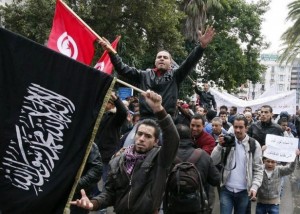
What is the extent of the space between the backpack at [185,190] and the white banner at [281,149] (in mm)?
2153

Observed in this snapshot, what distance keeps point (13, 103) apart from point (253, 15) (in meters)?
31.3

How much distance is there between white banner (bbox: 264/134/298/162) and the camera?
21.0 ft

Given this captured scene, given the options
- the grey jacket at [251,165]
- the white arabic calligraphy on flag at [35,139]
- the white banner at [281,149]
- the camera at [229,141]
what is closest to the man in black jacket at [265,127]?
the white banner at [281,149]

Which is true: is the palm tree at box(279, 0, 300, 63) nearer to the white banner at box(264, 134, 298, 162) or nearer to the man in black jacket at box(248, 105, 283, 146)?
the man in black jacket at box(248, 105, 283, 146)

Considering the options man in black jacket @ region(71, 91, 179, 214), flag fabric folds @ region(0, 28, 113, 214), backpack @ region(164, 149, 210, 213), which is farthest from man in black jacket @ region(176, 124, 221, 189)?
flag fabric folds @ region(0, 28, 113, 214)

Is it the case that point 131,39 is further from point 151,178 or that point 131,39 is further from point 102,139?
point 151,178

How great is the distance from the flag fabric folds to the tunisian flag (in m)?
2.11

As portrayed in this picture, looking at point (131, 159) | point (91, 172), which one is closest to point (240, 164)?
point (91, 172)

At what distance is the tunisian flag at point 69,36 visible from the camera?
560 centimetres

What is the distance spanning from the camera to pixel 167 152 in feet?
12.2

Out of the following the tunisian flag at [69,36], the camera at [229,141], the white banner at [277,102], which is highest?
the white banner at [277,102]

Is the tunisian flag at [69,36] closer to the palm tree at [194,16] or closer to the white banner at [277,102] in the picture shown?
the white banner at [277,102]

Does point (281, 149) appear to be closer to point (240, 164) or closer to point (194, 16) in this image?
point (240, 164)

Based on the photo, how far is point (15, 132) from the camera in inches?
133
